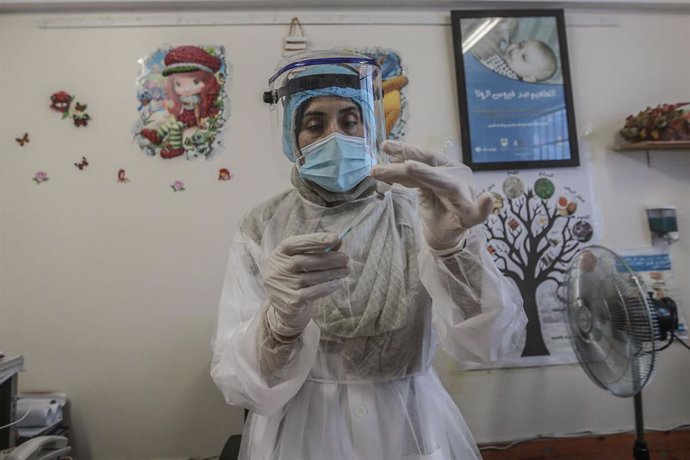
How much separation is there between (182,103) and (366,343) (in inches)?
50.8

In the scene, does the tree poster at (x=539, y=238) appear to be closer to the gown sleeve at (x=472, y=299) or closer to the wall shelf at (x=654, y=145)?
the wall shelf at (x=654, y=145)

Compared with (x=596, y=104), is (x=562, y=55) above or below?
above

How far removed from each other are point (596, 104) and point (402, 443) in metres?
1.66

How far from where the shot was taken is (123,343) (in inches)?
55.2

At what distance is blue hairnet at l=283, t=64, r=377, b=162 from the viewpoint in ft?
2.13

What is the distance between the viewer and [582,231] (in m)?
1.52

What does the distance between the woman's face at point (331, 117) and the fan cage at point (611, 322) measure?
0.97 m

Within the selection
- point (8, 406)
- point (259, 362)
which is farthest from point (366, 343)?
point (8, 406)

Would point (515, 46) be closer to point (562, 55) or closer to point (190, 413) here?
point (562, 55)

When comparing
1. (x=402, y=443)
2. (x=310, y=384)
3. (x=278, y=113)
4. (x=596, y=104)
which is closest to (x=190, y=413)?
(x=310, y=384)

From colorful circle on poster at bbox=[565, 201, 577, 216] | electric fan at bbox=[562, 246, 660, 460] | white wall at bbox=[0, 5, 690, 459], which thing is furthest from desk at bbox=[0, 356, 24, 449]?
colorful circle on poster at bbox=[565, 201, 577, 216]

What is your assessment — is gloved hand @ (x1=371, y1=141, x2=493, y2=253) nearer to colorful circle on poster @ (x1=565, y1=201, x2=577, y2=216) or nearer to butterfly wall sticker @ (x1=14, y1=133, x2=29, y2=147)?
colorful circle on poster @ (x1=565, y1=201, x2=577, y2=216)

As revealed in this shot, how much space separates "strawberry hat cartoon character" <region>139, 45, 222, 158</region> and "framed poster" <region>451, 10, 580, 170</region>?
3.42 ft

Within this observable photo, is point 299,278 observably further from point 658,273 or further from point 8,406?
point 658,273
